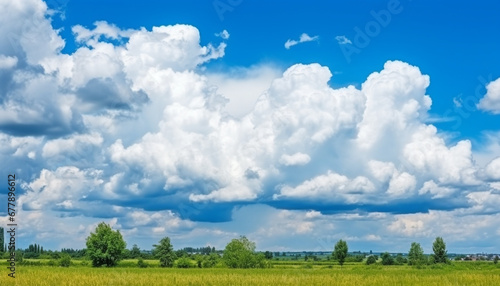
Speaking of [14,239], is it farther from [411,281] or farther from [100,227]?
→ [100,227]

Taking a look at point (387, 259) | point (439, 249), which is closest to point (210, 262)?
point (387, 259)

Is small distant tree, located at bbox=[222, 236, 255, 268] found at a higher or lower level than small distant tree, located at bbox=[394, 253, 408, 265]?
higher

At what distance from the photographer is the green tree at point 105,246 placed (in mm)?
92750

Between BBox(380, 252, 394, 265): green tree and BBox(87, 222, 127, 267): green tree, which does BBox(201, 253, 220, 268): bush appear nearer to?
BBox(87, 222, 127, 267): green tree

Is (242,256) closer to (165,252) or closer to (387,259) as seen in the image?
(165,252)

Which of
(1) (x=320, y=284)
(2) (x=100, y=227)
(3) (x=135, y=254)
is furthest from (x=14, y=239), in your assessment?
(3) (x=135, y=254)

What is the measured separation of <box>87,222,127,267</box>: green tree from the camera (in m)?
92.8

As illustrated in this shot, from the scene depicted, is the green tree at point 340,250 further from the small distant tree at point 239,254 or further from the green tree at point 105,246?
the green tree at point 105,246

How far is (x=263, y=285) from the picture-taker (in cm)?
3856

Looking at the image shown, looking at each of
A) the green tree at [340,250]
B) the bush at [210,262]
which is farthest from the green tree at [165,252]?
the green tree at [340,250]

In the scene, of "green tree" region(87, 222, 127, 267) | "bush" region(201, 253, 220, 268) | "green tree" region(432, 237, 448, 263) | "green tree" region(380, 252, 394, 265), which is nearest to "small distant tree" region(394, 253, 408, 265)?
"green tree" region(380, 252, 394, 265)

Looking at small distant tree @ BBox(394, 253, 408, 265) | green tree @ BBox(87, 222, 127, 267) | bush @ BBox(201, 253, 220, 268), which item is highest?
green tree @ BBox(87, 222, 127, 267)

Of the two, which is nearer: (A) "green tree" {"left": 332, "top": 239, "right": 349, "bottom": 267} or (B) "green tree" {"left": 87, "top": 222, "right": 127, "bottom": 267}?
(B) "green tree" {"left": 87, "top": 222, "right": 127, "bottom": 267}

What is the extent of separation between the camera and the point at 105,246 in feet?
306
